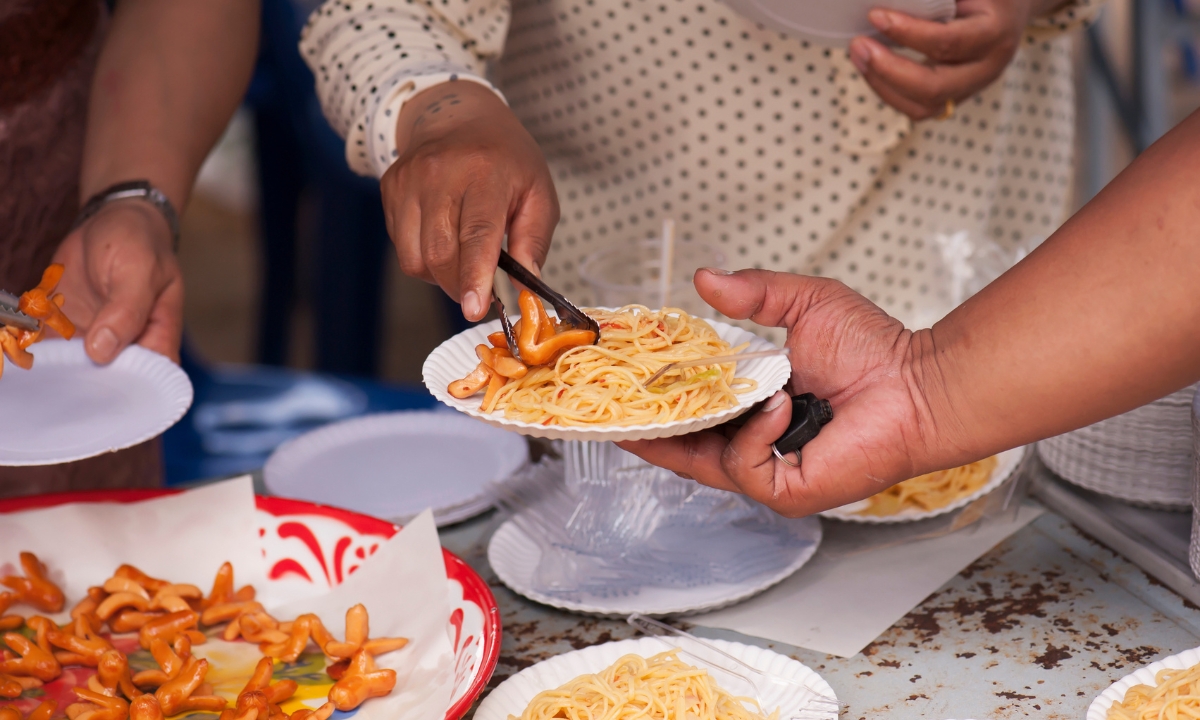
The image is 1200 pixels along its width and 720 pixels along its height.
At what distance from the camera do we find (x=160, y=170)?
2342 mm

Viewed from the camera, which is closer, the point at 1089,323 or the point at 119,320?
the point at 1089,323

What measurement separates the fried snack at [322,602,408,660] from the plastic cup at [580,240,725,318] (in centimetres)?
85

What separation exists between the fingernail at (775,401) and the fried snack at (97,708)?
1.03 m

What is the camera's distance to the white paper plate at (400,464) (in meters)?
2.14

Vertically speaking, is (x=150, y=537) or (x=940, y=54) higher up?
(x=940, y=54)

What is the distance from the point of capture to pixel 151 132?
235 cm

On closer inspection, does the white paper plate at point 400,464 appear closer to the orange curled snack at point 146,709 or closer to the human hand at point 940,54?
the orange curled snack at point 146,709

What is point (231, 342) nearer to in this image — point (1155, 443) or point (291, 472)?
point (291, 472)

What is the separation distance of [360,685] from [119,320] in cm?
98

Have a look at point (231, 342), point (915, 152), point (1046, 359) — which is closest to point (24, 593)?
point (1046, 359)

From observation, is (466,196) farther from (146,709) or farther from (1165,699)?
(1165,699)

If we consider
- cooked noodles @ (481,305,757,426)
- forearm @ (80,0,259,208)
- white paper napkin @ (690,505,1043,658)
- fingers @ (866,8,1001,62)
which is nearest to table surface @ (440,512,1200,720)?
white paper napkin @ (690,505,1043,658)

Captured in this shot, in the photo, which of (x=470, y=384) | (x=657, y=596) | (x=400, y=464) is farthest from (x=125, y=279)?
(x=657, y=596)

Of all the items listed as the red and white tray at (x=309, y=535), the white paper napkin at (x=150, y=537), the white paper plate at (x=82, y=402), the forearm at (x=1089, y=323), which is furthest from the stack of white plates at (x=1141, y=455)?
the white paper plate at (x=82, y=402)
